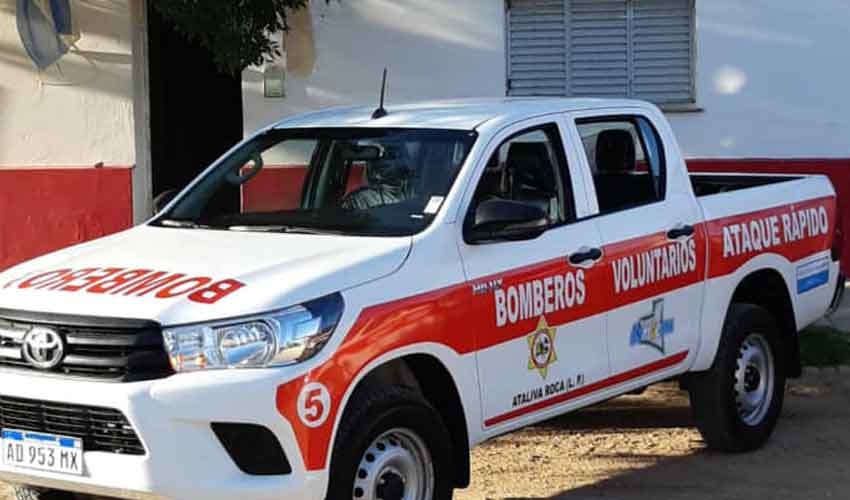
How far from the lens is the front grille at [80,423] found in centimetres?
522

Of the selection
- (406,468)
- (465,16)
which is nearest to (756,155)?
(465,16)

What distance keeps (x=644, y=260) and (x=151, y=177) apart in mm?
7157

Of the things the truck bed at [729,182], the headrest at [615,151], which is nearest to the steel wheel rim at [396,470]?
the headrest at [615,151]

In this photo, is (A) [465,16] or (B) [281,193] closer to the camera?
(B) [281,193]

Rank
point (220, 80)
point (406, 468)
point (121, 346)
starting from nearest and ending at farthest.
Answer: point (121, 346), point (406, 468), point (220, 80)

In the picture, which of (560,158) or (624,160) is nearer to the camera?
(560,158)

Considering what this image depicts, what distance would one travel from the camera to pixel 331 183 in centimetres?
673

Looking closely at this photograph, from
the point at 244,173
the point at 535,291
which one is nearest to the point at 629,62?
the point at 244,173

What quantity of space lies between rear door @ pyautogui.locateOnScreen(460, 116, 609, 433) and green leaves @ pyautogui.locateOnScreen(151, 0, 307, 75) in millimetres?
3806

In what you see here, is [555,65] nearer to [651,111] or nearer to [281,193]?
[651,111]

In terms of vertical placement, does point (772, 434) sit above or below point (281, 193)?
below

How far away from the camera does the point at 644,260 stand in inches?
273

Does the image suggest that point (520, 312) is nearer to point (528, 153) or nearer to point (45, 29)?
point (528, 153)

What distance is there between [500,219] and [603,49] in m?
6.85
